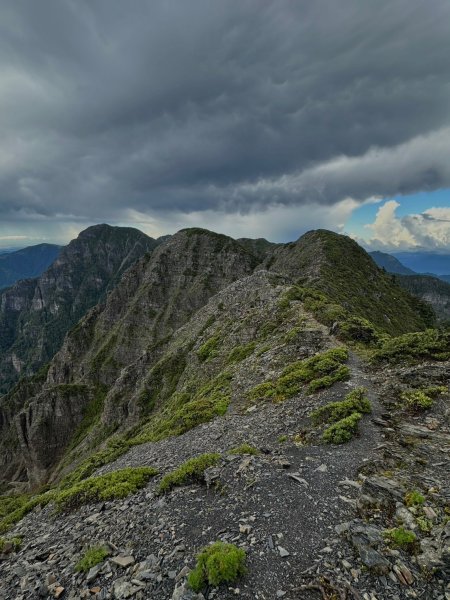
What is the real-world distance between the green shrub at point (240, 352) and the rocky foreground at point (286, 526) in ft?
65.3

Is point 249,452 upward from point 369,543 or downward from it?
downward

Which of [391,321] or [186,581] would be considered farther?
[391,321]

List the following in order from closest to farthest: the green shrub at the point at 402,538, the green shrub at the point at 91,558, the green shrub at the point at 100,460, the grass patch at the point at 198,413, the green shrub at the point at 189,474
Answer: the green shrub at the point at 402,538 → the green shrub at the point at 91,558 → the green shrub at the point at 189,474 → the grass patch at the point at 198,413 → the green shrub at the point at 100,460

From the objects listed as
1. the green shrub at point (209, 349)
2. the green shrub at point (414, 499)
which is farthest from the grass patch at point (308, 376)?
the green shrub at point (209, 349)

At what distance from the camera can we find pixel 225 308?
2463 inches

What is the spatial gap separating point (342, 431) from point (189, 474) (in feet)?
26.2

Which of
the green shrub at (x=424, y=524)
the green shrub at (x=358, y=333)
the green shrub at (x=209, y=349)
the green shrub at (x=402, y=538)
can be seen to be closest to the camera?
the green shrub at (x=402, y=538)

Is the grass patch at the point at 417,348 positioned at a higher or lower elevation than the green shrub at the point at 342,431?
higher

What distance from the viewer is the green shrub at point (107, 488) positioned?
17328 millimetres

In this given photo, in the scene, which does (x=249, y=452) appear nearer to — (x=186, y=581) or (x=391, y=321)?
(x=186, y=581)

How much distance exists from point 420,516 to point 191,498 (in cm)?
858

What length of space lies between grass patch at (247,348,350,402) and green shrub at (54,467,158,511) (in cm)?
1097

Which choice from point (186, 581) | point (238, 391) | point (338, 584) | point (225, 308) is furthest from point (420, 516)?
point (225, 308)

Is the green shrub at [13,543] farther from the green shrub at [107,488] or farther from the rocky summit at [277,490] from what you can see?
the green shrub at [107,488]
